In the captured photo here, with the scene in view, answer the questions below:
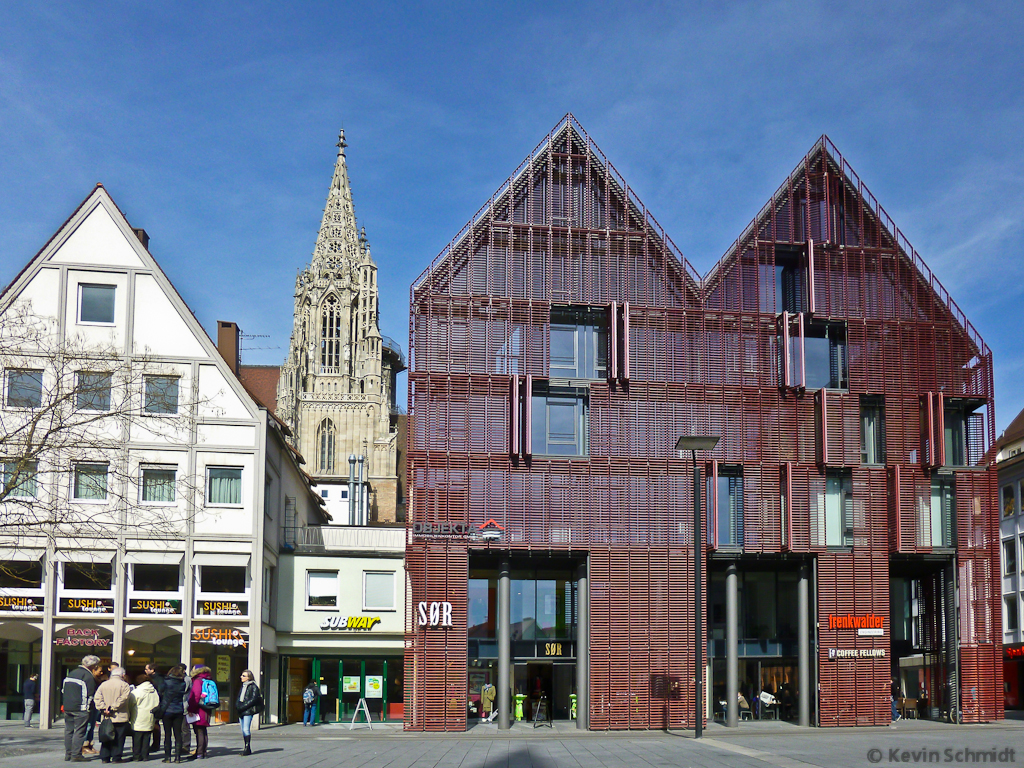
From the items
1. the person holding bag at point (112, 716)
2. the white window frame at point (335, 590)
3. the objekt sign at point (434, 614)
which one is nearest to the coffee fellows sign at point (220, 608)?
the white window frame at point (335, 590)

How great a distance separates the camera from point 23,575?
41906 mm

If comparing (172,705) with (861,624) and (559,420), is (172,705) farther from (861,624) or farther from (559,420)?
(861,624)

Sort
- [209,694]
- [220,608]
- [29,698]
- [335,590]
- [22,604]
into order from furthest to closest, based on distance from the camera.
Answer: [335,590], [220,608], [22,604], [29,698], [209,694]

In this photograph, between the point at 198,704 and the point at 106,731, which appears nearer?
the point at 106,731

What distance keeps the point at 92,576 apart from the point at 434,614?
11.7 meters

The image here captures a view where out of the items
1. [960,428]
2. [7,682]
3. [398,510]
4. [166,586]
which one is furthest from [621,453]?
[398,510]

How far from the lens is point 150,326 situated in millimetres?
43906

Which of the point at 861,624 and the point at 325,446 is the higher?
the point at 325,446

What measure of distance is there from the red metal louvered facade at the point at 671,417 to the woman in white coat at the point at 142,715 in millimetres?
17460

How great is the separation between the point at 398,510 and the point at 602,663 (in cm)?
9861

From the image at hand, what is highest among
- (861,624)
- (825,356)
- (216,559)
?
(825,356)

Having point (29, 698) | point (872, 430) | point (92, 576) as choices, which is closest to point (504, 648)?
point (92, 576)

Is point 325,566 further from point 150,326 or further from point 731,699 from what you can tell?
point 731,699

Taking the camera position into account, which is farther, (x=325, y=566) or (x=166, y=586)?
(x=325, y=566)
